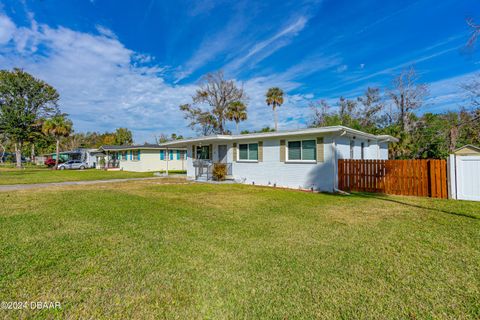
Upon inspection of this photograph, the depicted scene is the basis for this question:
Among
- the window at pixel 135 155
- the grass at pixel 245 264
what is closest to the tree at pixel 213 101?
the window at pixel 135 155

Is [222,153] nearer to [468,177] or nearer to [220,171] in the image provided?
[220,171]

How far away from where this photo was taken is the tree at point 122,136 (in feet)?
163

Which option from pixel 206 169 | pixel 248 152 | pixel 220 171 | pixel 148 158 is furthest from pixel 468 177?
pixel 148 158

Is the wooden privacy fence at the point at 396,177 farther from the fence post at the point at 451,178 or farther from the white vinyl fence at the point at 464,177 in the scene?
the white vinyl fence at the point at 464,177

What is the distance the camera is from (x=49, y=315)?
2.43 m

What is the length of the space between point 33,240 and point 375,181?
1127cm

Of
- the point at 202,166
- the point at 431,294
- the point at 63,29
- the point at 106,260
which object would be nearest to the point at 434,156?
the point at 202,166

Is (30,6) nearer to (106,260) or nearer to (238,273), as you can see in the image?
(106,260)

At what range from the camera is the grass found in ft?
8.36

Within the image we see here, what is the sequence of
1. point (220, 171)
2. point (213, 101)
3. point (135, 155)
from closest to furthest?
1. point (220, 171)
2. point (135, 155)
3. point (213, 101)

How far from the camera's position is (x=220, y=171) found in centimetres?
1498

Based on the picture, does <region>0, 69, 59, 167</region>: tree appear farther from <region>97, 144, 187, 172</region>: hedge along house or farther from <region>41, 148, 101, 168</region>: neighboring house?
<region>97, 144, 187, 172</region>: hedge along house

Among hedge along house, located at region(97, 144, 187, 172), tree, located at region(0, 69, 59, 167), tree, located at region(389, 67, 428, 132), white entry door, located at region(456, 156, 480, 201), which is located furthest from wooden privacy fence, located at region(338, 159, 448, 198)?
tree, located at region(0, 69, 59, 167)

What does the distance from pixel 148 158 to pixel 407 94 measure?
87.9 ft
